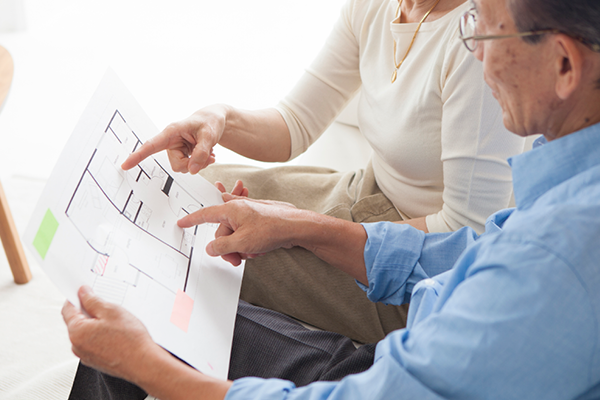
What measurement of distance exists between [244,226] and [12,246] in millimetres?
1004

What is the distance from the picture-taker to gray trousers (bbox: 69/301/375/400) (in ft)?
2.62

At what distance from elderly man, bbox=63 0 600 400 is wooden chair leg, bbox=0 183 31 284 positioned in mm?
1015

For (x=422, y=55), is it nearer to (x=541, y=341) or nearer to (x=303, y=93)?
(x=303, y=93)

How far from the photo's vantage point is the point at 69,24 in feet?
11.8

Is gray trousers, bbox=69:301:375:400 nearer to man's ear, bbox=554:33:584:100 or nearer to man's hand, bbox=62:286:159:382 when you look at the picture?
man's hand, bbox=62:286:159:382

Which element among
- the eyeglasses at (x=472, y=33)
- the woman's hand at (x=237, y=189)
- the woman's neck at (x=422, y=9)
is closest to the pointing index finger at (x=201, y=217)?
the woman's hand at (x=237, y=189)

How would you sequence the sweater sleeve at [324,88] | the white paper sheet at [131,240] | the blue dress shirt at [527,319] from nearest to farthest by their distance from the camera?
1. the blue dress shirt at [527,319]
2. the white paper sheet at [131,240]
3. the sweater sleeve at [324,88]

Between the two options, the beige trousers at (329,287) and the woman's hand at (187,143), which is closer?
the woman's hand at (187,143)

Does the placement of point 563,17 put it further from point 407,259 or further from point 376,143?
point 376,143

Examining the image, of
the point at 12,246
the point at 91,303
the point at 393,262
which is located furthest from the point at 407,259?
the point at 12,246

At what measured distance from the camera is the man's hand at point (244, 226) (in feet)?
2.90

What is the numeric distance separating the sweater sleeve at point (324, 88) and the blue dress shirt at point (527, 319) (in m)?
0.77

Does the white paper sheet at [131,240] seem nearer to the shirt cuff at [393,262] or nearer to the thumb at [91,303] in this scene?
the thumb at [91,303]

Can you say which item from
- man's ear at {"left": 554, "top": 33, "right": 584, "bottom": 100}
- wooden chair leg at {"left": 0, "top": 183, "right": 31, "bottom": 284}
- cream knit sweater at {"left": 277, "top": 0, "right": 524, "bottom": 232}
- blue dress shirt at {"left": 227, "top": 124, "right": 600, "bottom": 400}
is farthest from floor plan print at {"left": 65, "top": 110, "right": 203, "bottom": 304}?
wooden chair leg at {"left": 0, "top": 183, "right": 31, "bottom": 284}
